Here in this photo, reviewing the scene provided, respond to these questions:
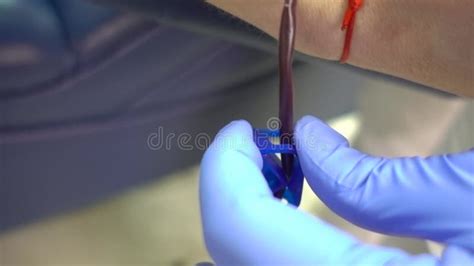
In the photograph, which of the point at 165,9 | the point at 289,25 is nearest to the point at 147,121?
the point at 165,9

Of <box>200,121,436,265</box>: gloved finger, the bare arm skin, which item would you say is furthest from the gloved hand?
the bare arm skin

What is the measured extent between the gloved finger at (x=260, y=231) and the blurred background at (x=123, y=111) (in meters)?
0.28

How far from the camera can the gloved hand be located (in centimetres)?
41

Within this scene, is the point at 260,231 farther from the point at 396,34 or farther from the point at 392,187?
the point at 396,34

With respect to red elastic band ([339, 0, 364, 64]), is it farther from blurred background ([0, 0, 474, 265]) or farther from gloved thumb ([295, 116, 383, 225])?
gloved thumb ([295, 116, 383, 225])

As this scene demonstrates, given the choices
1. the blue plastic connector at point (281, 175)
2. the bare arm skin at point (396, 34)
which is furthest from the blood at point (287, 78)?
the bare arm skin at point (396, 34)

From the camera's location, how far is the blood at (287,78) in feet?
1.58

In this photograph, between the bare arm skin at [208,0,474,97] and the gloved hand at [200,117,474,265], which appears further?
the bare arm skin at [208,0,474,97]

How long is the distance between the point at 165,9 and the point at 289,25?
0.72 feet

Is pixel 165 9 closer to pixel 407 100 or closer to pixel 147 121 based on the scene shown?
pixel 147 121

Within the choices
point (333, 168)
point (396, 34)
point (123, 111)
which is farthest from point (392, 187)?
point (123, 111)

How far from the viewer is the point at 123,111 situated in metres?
0.76

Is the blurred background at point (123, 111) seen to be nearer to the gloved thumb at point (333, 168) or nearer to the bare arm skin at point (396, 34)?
the bare arm skin at point (396, 34)

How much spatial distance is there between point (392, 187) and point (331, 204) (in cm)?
6
